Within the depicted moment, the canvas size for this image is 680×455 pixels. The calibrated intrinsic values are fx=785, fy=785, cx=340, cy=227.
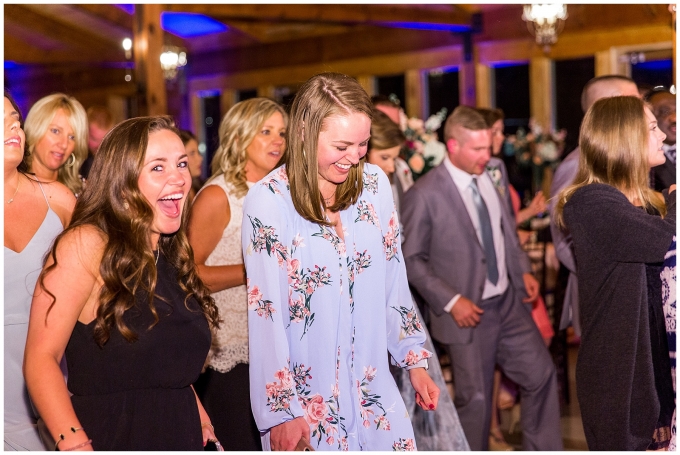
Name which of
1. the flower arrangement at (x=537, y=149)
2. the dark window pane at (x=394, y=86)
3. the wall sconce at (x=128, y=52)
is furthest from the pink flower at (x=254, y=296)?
the dark window pane at (x=394, y=86)

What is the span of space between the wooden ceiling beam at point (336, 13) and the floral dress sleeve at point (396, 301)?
565 cm

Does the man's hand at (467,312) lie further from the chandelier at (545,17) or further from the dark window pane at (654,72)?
the dark window pane at (654,72)

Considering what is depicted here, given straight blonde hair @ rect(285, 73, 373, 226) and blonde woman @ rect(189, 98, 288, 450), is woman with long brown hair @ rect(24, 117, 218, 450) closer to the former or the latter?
straight blonde hair @ rect(285, 73, 373, 226)

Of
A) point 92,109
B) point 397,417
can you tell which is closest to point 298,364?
point 397,417

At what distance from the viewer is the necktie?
407 centimetres

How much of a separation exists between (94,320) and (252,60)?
1024cm

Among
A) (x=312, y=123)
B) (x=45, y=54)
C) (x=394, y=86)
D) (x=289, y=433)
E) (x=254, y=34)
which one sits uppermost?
(x=254, y=34)

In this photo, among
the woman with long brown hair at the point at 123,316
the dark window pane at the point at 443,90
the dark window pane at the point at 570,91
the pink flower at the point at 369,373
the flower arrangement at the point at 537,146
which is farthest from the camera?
the dark window pane at the point at 443,90

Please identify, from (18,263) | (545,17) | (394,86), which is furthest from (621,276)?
(394,86)

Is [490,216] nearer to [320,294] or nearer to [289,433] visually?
[320,294]

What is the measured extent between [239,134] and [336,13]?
613 centimetres

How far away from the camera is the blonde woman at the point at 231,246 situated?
2.88m

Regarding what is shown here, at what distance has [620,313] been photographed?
2652 mm

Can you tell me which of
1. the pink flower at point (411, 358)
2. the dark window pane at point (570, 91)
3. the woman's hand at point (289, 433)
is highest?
the dark window pane at point (570, 91)
